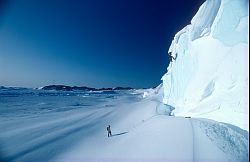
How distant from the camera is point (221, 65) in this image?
42.2ft

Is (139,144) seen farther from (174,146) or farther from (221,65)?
(221,65)

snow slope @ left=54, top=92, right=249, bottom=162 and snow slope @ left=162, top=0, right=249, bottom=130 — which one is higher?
snow slope @ left=162, top=0, right=249, bottom=130

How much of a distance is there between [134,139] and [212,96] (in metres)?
5.20

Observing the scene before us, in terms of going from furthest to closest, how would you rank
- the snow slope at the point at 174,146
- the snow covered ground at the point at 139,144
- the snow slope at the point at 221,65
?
the snow slope at the point at 221,65, the snow covered ground at the point at 139,144, the snow slope at the point at 174,146

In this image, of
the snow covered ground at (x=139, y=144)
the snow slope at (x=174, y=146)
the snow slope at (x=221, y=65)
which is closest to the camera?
the snow slope at (x=174, y=146)

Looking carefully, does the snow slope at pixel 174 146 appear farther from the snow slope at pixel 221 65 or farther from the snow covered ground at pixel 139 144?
the snow slope at pixel 221 65

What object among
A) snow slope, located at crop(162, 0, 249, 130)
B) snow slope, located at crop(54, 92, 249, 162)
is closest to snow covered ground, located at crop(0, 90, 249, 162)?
snow slope, located at crop(54, 92, 249, 162)

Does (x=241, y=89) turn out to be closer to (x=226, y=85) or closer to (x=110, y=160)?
(x=226, y=85)

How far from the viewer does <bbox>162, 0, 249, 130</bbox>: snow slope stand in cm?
1030

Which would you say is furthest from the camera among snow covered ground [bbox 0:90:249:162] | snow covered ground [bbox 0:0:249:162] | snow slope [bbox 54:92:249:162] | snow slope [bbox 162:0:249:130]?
snow slope [bbox 162:0:249:130]

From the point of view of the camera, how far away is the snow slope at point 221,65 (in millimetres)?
10305

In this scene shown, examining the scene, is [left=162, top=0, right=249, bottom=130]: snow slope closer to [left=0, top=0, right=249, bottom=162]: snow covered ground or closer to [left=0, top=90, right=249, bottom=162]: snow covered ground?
[left=0, top=0, right=249, bottom=162]: snow covered ground

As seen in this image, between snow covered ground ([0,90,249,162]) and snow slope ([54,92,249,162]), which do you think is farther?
snow covered ground ([0,90,249,162])

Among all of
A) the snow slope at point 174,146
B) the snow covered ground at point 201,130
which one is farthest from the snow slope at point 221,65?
the snow slope at point 174,146
